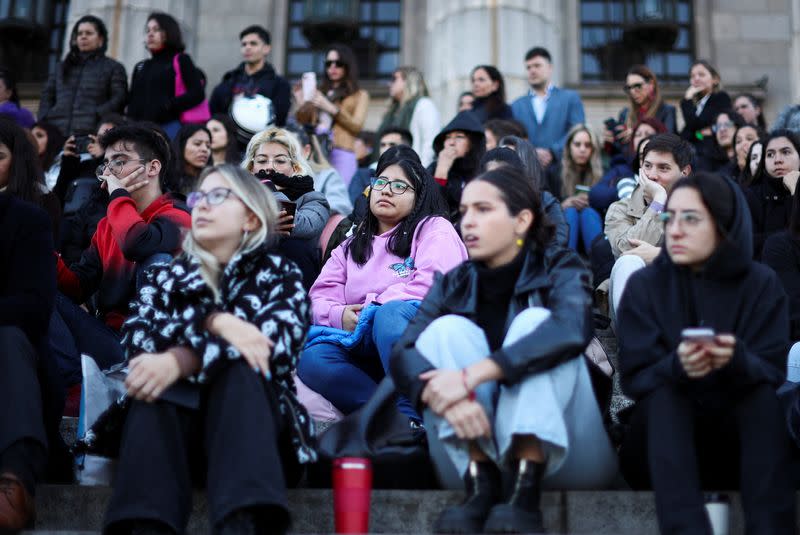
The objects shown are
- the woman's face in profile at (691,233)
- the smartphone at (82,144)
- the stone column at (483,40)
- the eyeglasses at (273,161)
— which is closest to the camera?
the woman's face in profile at (691,233)

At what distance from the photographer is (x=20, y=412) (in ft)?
12.2

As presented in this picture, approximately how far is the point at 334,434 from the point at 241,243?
2.70 ft

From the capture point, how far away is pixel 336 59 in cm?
927

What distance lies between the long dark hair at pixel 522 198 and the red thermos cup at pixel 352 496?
46.7 inches

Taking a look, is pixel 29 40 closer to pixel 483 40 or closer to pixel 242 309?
pixel 483 40

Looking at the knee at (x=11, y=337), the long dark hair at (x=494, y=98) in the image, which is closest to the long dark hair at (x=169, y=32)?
the long dark hair at (x=494, y=98)

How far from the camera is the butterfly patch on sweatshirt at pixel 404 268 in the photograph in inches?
202

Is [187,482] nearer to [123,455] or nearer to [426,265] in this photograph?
[123,455]

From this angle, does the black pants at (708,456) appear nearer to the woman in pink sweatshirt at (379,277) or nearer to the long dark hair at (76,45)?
the woman in pink sweatshirt at (379,277)

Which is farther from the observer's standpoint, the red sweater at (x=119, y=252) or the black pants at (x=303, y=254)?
the black pants at (x=303, y=254)

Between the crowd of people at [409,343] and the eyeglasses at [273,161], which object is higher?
the eyeglasses at [273,161]

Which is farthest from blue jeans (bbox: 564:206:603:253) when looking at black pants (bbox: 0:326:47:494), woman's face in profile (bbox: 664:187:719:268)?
black pants (bbox: 0:326:47:494)

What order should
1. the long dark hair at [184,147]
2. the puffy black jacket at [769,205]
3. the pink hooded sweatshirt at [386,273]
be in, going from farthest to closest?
1. the long dark hair at [184,147]
2. the puffy black jacket at [769,205]
3. the pink hooded sweatshirt at [386,273]

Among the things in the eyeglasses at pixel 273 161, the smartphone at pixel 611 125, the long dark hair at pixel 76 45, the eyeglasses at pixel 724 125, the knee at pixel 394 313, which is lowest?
the knee at pixel 394 313
